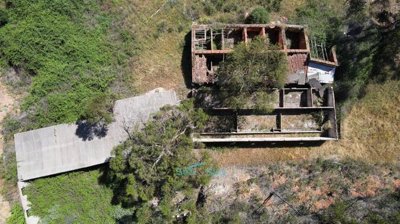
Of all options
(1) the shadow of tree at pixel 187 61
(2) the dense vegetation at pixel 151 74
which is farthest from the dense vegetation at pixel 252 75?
(1) the shadow of tree at pixel 187 61

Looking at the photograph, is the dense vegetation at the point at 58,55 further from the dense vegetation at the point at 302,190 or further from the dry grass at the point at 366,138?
the dense vegetation at the point at 302,190

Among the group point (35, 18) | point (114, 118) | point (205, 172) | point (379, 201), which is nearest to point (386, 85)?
point (379, 201)

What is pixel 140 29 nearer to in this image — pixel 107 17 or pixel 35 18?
pixel 107 17

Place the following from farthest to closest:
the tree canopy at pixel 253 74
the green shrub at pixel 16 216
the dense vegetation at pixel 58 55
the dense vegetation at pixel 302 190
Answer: the dense vegetation at pixel 58 55 < the dense vegetation at pixel 302 190 < the green shrub at pixel 16 216 < the tree canopy at pixel 253 74

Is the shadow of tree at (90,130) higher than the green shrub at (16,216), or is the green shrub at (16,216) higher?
the shadow of tree at (90,130)

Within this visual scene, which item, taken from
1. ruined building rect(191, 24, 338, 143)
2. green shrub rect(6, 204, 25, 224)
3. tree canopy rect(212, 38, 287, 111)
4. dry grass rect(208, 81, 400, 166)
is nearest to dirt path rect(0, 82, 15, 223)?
green shrub rect(6, 204, 25, 224)

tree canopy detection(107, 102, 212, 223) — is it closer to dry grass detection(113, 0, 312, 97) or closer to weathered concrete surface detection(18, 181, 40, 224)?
dry grass detection(113, 0, 312, 97)

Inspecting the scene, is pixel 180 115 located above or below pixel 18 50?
below
